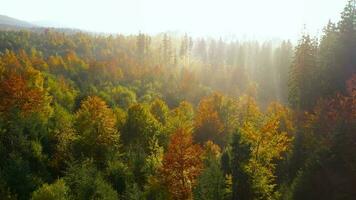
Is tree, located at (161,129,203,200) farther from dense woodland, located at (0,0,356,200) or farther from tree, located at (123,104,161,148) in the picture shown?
tree, located at (123,104,161,148)

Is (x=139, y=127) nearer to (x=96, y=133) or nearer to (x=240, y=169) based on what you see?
(x=96, y=133)

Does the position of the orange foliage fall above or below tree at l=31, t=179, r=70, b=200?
above

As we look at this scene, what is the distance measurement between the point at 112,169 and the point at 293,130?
96.5 ft

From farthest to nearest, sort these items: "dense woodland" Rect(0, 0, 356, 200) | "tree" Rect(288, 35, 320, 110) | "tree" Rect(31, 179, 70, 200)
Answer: "tree" Rect(288, 35, 320, 110)
"dense woodland" Rect(0, 0, 356, 200)
"tree" Rect(31, 179, 70, 200)

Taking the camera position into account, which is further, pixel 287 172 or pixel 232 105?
pixel 232 105

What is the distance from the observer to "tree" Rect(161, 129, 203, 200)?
4694 centimetres

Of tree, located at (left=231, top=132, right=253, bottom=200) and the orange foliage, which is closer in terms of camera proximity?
tree, located at (left=231, top=132, right=253, bottom=200)

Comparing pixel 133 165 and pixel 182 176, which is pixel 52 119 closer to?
pixel 133 165

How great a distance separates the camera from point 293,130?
6250 centimetres

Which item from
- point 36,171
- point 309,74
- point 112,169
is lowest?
point 36,171

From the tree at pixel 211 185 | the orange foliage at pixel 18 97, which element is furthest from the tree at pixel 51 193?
the orange foliage at pixel 18 97

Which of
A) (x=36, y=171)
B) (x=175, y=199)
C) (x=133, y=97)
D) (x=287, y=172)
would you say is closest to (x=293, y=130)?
(x=287, y=172)

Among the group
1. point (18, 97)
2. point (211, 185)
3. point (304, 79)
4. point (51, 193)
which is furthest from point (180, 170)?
point (18, 97)

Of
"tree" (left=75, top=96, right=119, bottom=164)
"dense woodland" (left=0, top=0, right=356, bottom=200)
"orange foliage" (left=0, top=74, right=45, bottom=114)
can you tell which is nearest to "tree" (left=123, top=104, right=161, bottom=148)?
"dense woodland" (left=0, top=0, right=356, bottom=200)
